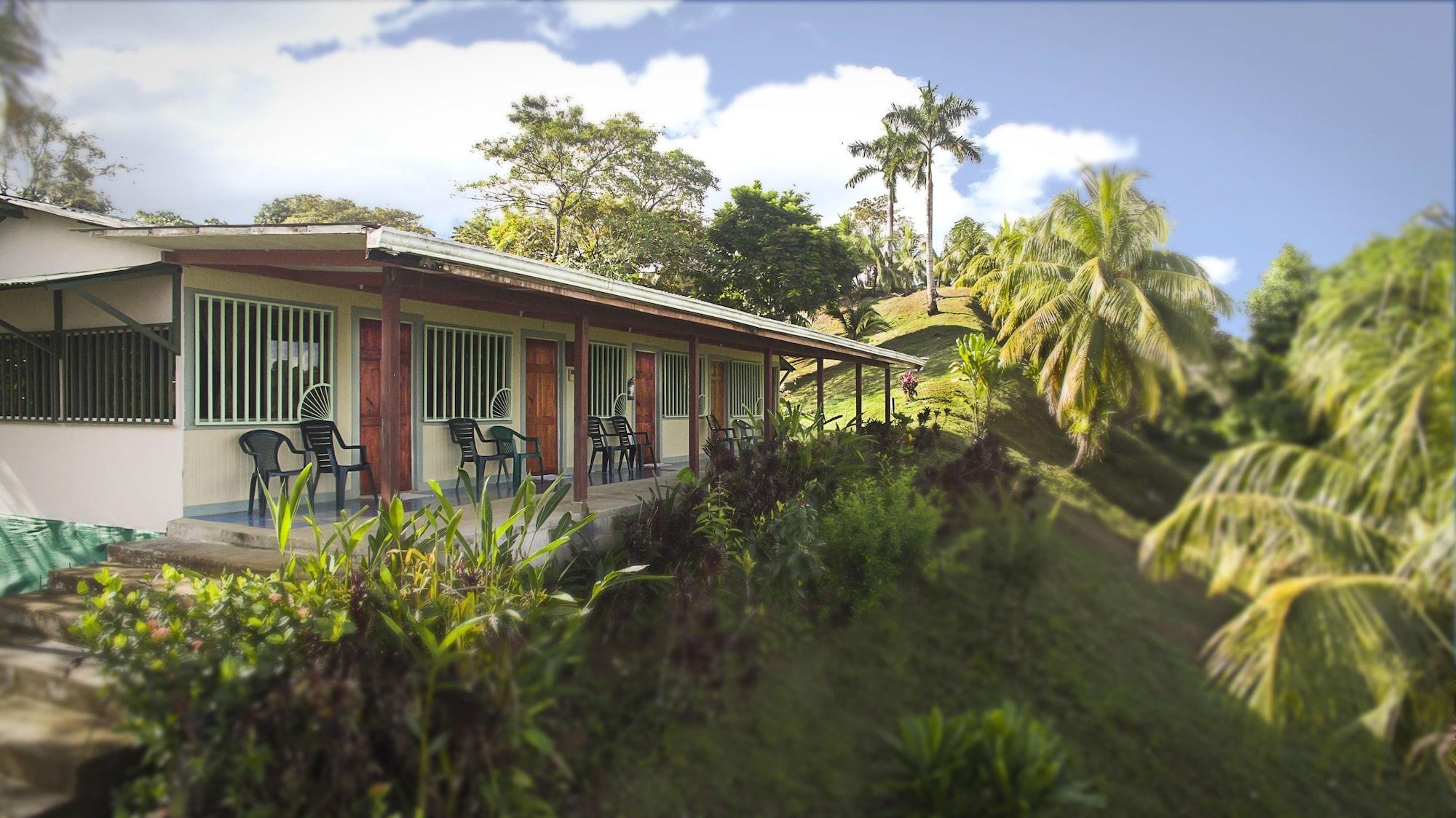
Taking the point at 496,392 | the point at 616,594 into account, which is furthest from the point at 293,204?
the point at 616,594

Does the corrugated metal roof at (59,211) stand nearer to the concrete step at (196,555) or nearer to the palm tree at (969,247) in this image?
the concrete step at (196,555)

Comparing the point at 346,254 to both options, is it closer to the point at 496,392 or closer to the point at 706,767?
the point at 496,392

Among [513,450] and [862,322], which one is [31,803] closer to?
[513,450]

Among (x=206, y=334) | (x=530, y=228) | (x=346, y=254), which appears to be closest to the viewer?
(x=346, y=254)

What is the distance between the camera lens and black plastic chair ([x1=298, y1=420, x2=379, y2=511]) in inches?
272

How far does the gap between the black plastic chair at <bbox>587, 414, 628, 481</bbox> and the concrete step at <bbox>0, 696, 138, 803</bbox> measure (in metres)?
6.86

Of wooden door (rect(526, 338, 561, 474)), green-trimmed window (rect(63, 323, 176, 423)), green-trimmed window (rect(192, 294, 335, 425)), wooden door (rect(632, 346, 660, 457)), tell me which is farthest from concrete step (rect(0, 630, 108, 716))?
wooden door (rect(632, 346, 660, 457))

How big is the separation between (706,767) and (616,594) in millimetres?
2089

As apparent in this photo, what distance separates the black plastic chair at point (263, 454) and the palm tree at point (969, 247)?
5.96 m

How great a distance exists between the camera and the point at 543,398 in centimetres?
1065

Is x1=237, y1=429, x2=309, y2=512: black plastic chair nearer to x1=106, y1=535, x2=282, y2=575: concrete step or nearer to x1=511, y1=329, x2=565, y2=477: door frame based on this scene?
x1=106, y1=535, x2=282, y2=575: concrete step

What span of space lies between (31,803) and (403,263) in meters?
3.51

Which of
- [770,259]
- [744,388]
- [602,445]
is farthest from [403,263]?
[770,259]

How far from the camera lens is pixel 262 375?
7.28 m
